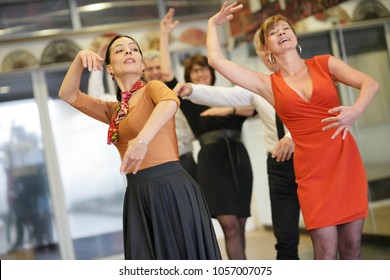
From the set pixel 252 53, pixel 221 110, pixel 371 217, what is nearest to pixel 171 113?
pixel 221 110

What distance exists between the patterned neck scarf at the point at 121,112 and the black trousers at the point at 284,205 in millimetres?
1193

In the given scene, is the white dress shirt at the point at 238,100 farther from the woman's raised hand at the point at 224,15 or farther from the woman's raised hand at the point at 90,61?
the woman's raised hand at the point at 90,61

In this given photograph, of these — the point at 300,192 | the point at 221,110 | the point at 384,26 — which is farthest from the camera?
the point at 384,26

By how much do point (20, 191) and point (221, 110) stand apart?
4.19 metres

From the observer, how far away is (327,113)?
2.91 meters

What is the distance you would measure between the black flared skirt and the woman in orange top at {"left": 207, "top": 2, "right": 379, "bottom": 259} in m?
0.52

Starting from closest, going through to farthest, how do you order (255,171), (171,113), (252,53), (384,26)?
(171,113) → (384,26) → (252,53) → (255,171)

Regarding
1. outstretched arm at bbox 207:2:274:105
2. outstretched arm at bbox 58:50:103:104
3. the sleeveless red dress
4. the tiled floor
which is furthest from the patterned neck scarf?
the tiled floor

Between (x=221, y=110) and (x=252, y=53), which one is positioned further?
(x=252, y=53)

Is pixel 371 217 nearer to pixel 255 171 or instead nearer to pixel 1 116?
pixel 255 171

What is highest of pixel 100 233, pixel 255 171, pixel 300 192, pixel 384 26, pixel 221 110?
pixel 384 26

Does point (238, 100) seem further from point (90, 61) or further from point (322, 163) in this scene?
point (90, 61)

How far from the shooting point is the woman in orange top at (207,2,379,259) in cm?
287

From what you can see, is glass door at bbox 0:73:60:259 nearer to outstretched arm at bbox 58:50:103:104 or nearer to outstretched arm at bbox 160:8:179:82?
outstretched arm at bbox 160:8:179:82
